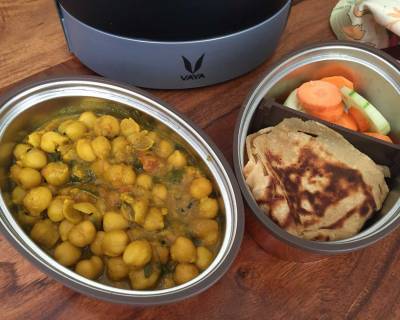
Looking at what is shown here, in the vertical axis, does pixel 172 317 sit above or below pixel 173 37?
below

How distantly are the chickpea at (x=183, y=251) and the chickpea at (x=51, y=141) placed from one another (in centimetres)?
22

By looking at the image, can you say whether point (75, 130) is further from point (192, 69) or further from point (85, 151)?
point (192, 69)

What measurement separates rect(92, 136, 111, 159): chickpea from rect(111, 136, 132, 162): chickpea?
0.4 inches

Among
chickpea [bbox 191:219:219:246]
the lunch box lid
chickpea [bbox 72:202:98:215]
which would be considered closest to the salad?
the lunch box lid

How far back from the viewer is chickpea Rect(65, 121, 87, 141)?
631 mm

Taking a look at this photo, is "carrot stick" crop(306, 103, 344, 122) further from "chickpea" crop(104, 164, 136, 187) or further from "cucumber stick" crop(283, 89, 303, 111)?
"chickpea" crop(104, 164, 136, 187)

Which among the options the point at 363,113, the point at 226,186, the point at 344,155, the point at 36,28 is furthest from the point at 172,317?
the point at 36,28

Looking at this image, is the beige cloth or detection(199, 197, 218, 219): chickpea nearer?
detection(199, 197, 218, 219): chickpea

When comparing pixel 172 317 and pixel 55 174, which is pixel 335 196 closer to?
pixel 172 317

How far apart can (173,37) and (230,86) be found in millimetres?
168

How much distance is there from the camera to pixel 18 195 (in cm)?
59

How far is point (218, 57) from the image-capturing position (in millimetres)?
692

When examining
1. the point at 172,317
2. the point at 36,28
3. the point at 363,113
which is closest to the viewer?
the point at 172,317

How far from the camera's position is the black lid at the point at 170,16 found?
583 millimetres
